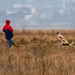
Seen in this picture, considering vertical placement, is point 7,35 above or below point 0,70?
below

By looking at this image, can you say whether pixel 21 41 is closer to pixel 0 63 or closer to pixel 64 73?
pixel 0 63

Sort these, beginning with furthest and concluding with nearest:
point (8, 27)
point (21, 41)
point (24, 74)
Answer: point (21, 41) < point (8, 27) < point (24, 74)

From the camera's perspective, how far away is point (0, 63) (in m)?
6.53

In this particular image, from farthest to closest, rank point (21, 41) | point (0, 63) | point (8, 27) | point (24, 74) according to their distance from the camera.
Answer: point (21, 41) → point (8, 27) → point (0, 63) → point (24, 74)

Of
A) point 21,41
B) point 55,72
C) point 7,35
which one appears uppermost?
point 55,72

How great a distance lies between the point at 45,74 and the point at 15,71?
0.75 metres

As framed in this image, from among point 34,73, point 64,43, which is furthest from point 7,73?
point 64,43

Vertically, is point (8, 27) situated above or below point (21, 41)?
above

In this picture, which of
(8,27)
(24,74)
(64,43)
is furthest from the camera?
(64,43)

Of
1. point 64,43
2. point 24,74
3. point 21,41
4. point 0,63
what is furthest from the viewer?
point 21,41

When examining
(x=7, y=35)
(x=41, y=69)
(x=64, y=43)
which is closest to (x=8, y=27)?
(x=7, y=35)

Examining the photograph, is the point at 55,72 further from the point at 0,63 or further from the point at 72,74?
the point at 0,63

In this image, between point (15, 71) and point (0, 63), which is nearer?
point (15, 71)

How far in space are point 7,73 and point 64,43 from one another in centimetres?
1073
